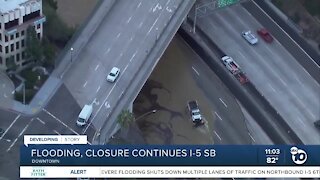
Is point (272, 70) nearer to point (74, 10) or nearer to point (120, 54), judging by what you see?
point (120, 54)

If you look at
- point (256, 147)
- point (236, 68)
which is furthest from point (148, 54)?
point (256, 147)

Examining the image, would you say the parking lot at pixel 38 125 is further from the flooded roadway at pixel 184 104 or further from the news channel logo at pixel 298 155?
the news channel logo at pixel 298 155

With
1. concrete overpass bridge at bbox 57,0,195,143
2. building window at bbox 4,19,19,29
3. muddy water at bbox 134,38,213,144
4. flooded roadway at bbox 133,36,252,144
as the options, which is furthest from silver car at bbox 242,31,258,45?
building window at bbox 4,19,19,29

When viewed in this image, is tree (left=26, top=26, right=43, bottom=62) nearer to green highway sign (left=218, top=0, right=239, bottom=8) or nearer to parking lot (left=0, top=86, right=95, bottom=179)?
parking lot (left=0, top=86, right=95, bottom=179)

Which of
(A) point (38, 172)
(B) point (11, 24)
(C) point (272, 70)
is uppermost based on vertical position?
(A) point (38, 172)

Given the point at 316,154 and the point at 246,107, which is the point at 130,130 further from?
the point at 316,154

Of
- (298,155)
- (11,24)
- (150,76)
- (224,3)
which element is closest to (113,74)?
(150,76)
